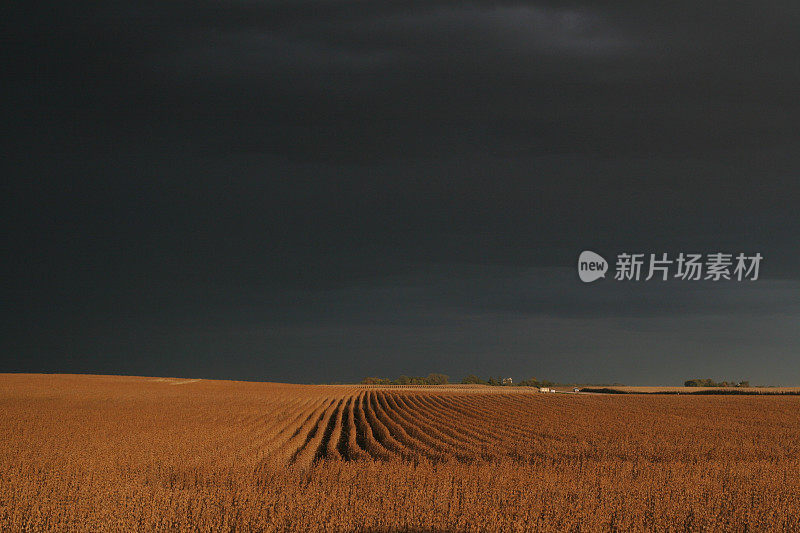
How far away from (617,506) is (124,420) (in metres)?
24.6

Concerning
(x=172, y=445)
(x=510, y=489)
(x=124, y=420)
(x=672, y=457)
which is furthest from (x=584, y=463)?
(x=124, y=420)

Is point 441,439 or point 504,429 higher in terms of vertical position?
point 504,429

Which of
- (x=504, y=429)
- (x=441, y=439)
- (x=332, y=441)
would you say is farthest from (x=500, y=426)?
(x=332, y=441)

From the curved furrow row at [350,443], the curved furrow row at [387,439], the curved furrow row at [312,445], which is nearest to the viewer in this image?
the curved furrow row at [312,445]

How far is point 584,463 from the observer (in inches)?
755

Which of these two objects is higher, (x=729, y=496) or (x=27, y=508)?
(x=729, y=496)

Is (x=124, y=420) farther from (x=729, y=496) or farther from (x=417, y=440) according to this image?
(x=729, y=496)

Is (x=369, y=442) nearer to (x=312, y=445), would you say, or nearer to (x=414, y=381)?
(x=312, y=445)

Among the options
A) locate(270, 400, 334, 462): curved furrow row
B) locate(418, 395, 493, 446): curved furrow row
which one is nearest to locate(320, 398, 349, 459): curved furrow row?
locate(270, 400, 334, 462): curved furrow row

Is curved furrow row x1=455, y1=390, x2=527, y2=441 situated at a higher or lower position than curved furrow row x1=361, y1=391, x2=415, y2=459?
higher

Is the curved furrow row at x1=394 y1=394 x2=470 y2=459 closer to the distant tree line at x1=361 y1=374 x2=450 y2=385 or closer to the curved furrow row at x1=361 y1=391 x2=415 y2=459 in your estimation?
the curved furrow row at x1=361 y1=391 x2=415 y2=459

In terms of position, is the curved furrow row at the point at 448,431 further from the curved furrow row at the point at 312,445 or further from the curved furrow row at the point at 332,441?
the curved furrow row at the point at 312,445

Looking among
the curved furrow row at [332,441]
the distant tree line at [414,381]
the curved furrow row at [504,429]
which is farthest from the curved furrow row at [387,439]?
the distant tree line at [414,381]

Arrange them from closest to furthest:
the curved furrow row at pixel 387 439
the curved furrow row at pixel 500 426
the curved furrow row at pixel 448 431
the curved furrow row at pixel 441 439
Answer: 1. the curved furrow row at pixel 441 439
2. the curved furrow row at pixel 387 439
3. the curved furrow row at pixel 448 431
4. the curved furrow row at pixel 500 426
